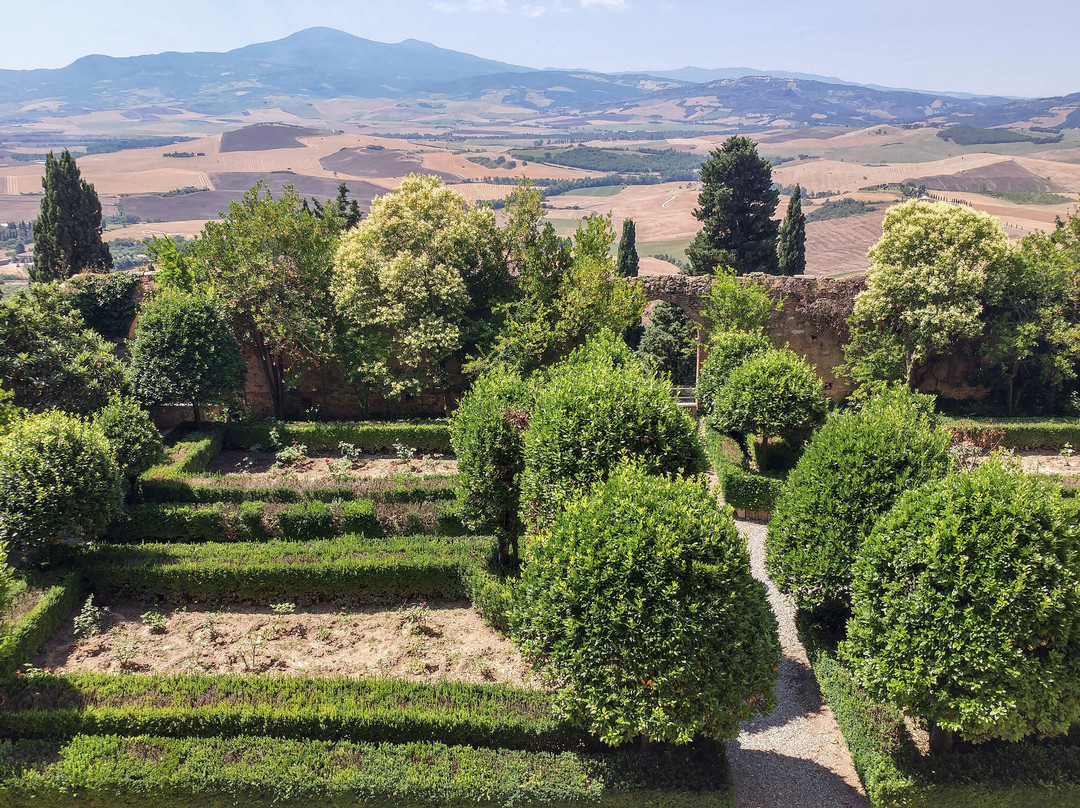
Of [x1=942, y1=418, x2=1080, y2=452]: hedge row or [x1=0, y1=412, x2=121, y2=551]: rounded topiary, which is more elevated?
[x1=0, y1=412, x2=121, y2=551]: rounded topiary

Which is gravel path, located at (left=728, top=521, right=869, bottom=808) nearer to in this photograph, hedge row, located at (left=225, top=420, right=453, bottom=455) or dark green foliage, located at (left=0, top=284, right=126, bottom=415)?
hedge row, located at (left=225, top=420, right=453, bottom=455)

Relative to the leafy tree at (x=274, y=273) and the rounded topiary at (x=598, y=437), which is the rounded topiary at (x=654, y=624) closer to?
the rounded topiary at (x=598, y=437)

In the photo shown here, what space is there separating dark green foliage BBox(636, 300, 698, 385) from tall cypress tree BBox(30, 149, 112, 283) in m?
23.7

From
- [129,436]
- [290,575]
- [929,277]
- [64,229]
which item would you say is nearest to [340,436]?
[129,436]

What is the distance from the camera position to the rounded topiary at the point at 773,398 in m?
17.8

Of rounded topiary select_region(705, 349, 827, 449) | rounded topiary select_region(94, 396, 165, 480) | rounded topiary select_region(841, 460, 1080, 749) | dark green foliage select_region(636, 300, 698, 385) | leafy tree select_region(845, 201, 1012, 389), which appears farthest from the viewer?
dark green foliage select_region(636, 300, 698, 385)

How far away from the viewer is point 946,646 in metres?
9.06

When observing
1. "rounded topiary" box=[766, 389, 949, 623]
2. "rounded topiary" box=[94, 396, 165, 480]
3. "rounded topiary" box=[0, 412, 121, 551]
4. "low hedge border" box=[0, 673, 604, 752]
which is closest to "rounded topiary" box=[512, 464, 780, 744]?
"low hedge border" box=[0, 673, 604, 752]

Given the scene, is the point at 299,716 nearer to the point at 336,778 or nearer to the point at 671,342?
the point at 336,778

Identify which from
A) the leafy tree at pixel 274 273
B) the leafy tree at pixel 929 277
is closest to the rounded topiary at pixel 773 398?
the leafy tree at pixel 929 277

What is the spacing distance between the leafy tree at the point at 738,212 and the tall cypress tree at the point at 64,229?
1141 inches

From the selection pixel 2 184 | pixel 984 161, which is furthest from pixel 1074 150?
pixel 2 184

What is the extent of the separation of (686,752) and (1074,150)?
9243 inches

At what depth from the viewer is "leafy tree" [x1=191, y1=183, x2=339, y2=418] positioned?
75.5ft
